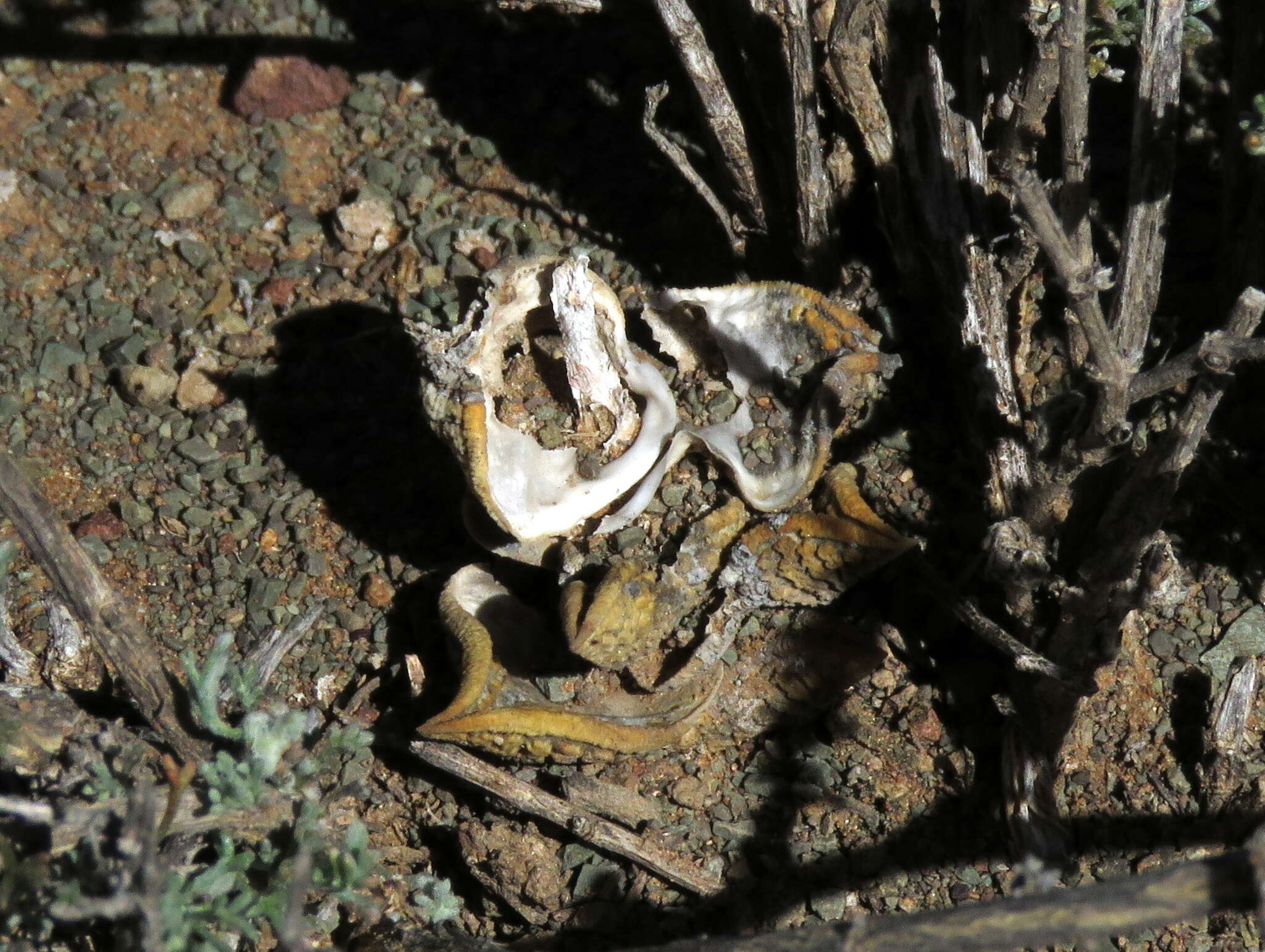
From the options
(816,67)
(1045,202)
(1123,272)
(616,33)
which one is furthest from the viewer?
(616,33)

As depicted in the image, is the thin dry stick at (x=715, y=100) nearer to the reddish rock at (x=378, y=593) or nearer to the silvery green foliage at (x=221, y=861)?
the reddish rock at (x=378, y=593)

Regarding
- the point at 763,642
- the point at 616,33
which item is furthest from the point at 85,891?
the point at 616,33

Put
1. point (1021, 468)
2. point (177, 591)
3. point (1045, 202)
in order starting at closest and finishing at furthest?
1. point (1045, 202)
2. point (1021, 468)
3. point (177, 591)

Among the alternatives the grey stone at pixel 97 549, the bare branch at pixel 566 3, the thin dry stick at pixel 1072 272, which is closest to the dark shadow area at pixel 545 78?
the bare branch at pixel 566 3

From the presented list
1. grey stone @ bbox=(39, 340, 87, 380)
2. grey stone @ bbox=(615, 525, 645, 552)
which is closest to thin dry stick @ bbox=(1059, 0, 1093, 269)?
grey stone @ bbox=(615, 525, 645, 552)

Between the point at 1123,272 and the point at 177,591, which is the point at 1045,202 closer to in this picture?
the point at 1123,272
